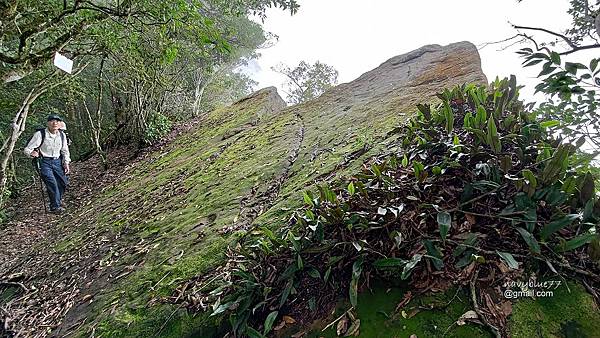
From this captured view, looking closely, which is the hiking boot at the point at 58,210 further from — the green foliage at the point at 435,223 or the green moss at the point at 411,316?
the green moss at the point at 411,316

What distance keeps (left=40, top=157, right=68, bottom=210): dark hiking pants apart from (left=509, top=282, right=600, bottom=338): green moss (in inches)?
273

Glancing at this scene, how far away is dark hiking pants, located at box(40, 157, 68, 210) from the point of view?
6051mm

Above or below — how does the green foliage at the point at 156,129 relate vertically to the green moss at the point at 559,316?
above

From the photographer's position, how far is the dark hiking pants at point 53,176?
6.05 meters

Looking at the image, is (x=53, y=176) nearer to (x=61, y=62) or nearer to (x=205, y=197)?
(x=61, y=62)

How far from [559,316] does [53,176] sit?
23.2 feet

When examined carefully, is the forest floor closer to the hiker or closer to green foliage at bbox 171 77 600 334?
the hiker

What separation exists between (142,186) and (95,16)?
101 inches

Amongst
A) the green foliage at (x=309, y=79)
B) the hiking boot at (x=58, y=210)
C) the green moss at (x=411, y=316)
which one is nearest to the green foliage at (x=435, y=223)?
the green moss at (x=411, y=316)

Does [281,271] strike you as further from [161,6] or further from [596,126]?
[161,6]

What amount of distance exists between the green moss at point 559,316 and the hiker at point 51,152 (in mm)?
6740

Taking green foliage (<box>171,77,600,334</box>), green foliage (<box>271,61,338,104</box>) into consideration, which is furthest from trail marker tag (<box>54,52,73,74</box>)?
green foliage (<box>271,61,338,104</box>)

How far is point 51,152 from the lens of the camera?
606 centimetres

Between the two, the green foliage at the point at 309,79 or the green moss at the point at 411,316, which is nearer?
the green moss at the point at 411,316
